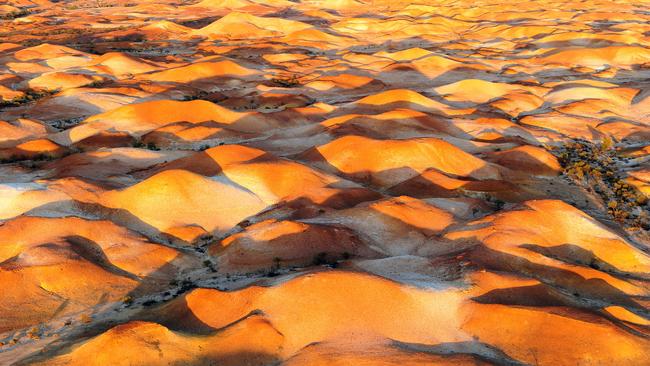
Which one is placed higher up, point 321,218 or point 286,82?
point 321,218

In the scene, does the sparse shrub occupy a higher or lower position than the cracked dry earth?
lower

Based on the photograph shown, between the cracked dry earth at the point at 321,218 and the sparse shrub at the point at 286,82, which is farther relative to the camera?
the sparse shrub at the point at 286,82

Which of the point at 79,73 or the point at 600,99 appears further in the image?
the point at 79,73

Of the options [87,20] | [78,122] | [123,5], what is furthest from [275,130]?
[123,5]

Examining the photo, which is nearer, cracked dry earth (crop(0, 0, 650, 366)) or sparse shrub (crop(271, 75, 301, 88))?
cracked dry earth (crop(0, 0, 650, 366))

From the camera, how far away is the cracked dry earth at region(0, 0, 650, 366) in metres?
17.2

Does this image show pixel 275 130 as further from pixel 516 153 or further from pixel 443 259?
pixel 443 259

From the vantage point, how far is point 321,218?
26625mm

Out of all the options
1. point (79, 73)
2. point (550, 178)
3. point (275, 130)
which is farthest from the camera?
point (79, 73)

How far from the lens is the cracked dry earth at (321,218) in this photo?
56.5 ft

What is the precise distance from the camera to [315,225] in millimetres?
24797

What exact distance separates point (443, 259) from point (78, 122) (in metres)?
36.7

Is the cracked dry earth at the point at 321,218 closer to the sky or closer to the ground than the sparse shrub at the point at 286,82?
closer to the sky

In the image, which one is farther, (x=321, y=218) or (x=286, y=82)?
(x=286, y=82)
